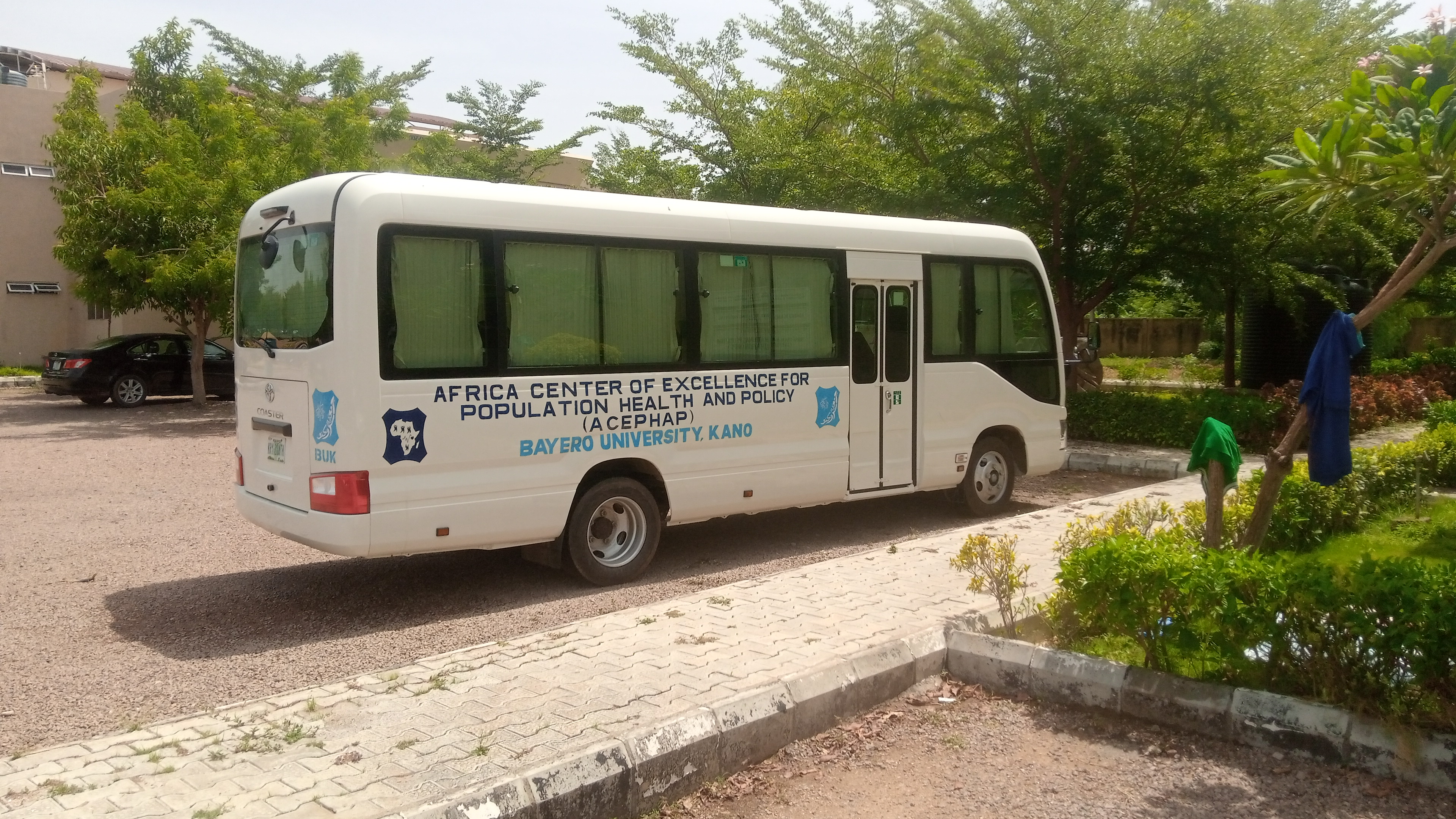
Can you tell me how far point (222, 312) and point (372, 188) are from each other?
14353 mm

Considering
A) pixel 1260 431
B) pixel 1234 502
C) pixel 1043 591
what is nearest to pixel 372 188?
pixel 1043 591

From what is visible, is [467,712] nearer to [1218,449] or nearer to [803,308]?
[1218,449]

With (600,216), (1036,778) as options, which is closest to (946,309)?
A: (600,216)

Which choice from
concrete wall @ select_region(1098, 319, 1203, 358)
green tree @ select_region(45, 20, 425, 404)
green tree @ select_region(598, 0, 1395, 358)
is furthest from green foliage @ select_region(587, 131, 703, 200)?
concrete wall @ select_region(1098, 319, 1203, 358)

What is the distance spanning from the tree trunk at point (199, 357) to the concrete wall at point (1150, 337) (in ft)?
85.2

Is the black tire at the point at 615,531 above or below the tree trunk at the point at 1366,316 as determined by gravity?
below

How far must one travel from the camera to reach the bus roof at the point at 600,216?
6746mm

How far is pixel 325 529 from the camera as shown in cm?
658

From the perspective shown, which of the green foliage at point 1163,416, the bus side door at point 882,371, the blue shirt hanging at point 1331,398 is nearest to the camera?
the blue shirt hanging at point 1331,398

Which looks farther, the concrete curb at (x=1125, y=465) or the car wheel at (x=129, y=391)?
the car wheel at (x=129, y=391)

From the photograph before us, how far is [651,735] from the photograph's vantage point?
14.5 ft

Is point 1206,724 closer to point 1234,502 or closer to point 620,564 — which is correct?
point 1234,502

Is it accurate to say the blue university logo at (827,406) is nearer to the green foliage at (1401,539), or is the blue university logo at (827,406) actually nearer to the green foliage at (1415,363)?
the green foliage at (1401,539)

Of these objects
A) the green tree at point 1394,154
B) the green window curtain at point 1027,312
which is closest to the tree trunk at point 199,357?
the green window curtain at point 1027,312
